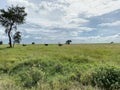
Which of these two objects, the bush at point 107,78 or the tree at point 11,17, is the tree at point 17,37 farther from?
the bush at point 107,78

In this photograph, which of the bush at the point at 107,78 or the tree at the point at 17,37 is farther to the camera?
the tree at the point at 17,37

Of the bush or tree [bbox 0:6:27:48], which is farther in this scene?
tree [bbox 0:6:27:48]

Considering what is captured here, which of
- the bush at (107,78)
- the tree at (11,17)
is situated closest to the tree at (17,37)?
the tree at (11,17)

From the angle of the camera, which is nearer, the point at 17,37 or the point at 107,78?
the point at 107,78

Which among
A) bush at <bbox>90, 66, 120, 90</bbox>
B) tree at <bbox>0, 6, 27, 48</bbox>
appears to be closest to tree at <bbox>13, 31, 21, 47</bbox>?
tree at <bbox>0, 6, 27, 48</bbox>

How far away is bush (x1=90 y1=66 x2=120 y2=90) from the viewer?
13678mm

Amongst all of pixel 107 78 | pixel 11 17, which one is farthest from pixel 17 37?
pixel 107 78

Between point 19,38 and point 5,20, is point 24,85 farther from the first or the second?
point 19,38

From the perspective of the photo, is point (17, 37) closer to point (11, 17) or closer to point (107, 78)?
point (11, 17)

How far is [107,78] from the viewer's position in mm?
14359

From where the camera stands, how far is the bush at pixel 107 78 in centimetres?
1368

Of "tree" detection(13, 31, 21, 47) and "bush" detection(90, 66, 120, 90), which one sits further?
"tree" detection(13, 31, 21, 47)

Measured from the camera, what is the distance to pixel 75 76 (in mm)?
16719

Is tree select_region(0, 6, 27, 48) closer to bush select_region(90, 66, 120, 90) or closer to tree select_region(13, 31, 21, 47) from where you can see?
tree select_region(13, 31, 21, 47)
